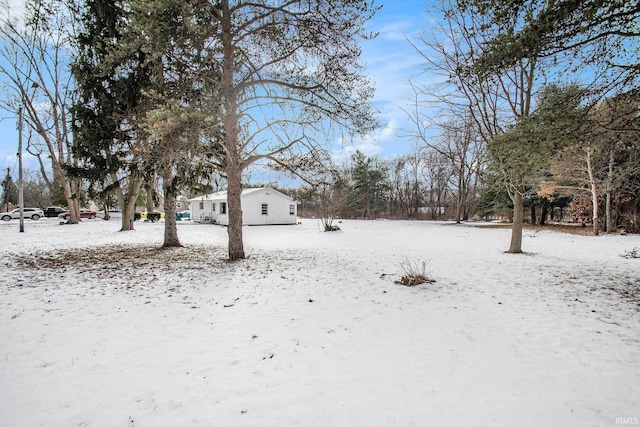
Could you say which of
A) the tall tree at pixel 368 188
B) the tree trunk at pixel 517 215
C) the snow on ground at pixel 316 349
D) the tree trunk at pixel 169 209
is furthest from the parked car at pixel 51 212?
the tree trunk at pixel 517 215

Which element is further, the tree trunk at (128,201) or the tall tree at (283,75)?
the tree trunk at (128,201)

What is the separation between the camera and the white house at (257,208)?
1094 inches

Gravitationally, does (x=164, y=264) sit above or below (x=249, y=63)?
below

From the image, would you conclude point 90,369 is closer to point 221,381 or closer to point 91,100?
point 221,381

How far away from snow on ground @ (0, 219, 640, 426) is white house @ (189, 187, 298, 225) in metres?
20.5

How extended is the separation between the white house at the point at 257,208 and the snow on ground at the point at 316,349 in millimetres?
20545

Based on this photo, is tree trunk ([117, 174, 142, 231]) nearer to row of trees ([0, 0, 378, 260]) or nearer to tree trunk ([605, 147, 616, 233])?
row of trees ([0, 0, 378, 260])

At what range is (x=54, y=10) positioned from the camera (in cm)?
1528

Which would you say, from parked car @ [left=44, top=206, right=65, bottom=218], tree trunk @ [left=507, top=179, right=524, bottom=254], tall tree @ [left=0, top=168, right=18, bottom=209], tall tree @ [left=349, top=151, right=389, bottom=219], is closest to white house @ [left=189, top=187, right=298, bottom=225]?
tall tree @ [left=349, top=151, right=389, bottom=219]

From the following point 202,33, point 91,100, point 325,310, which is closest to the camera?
point 325,310

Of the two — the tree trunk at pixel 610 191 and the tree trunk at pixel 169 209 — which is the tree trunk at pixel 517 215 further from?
the tree trunk at pixel 169 209

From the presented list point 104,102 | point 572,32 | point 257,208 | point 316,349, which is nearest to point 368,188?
point 257,208

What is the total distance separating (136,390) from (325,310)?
Result: 2831 millimetres

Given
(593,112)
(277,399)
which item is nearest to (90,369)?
(277,399)
